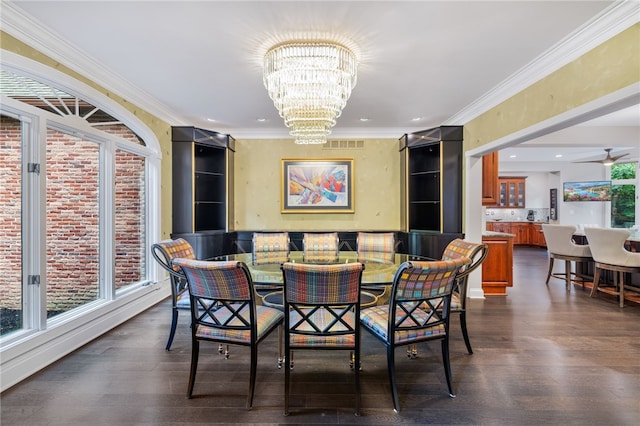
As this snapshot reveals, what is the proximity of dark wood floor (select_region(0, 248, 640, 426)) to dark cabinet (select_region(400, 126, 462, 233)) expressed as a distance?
5.77ft

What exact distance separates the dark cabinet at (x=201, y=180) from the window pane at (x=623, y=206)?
32.0 feet

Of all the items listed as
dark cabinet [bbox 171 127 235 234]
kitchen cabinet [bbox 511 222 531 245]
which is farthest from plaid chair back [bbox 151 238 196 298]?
kitchen cabinet [bbox 511 222 531 245]

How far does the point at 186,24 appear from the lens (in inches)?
82.7

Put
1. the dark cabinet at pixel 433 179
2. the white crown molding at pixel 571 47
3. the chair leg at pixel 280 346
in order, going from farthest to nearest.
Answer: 1. the dark cabinet at pixel 433 179
2. the chair leg at pixel 280 346
3. the white crown molding at pixel 571 47

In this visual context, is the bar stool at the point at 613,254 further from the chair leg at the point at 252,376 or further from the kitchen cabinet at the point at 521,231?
the kitchen cabinet at the point at 521,231

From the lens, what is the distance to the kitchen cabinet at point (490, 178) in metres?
4.40

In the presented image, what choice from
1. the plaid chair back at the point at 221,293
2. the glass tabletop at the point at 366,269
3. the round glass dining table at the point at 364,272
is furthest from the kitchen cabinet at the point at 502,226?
the plaid chair back at the point at 221,293

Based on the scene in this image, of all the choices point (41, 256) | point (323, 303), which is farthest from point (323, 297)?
point (41, 256)

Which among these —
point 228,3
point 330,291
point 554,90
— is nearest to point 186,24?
point 228,3

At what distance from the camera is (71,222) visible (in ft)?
9.91

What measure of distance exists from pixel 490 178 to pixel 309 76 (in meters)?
3.47

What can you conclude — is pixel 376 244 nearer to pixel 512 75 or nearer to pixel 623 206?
pixel 512 75

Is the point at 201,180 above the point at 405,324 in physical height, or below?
above

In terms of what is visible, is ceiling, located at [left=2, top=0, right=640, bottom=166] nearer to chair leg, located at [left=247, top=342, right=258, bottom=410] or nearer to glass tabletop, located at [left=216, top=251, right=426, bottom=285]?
glass tabletop, located at [left=216, top=251, right=426, bottom=285]
